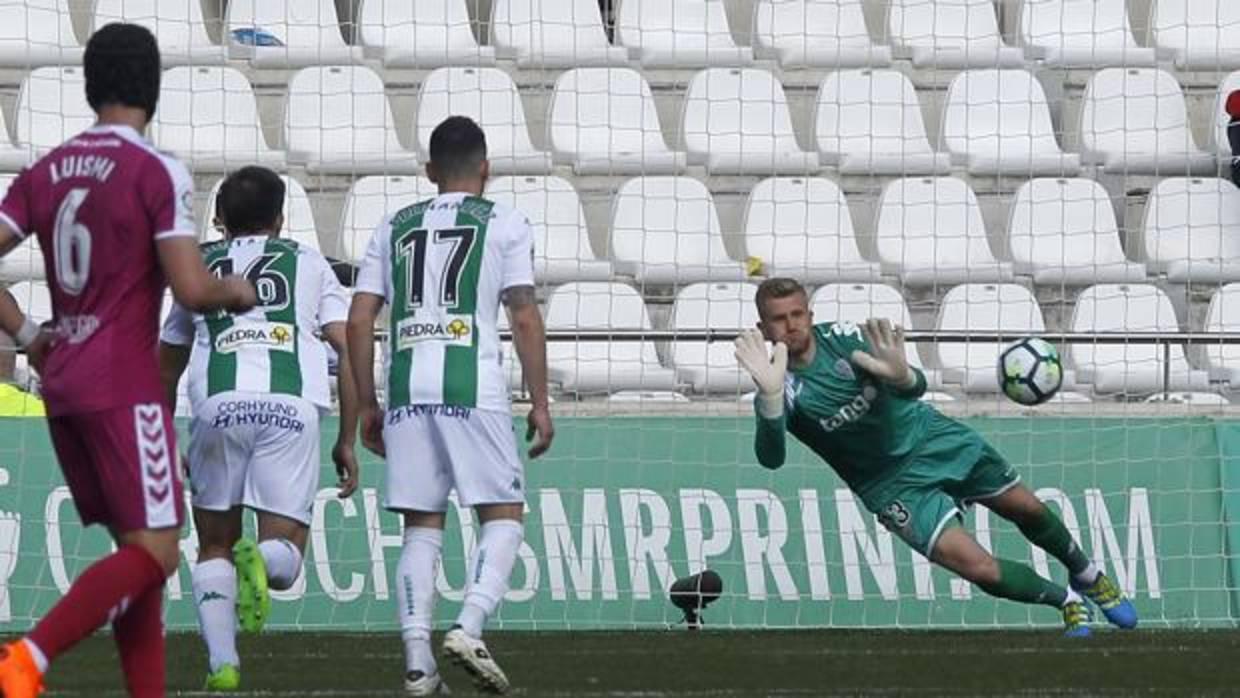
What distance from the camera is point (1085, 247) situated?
16469 millimetres

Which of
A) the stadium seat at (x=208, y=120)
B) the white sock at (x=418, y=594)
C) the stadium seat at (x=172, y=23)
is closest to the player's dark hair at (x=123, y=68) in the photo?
the white sock at (x=418, y=594)

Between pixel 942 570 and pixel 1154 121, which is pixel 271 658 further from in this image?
pixel 1154 121

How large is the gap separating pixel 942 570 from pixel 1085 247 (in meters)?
3.17

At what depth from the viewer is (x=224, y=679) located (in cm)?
934

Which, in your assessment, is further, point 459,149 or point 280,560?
point 280,560

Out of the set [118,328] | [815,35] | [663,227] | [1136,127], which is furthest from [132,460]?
[815,35]

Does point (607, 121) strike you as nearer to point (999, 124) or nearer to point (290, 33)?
point (290, 33)

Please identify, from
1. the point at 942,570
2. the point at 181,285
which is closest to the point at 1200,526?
the point at 942,570

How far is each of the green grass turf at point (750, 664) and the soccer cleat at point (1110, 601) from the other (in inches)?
4.2

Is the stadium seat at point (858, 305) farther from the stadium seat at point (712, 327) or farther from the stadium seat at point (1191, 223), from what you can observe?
the stadium seat at point (1191, 223)

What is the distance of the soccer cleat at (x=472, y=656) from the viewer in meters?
8.54

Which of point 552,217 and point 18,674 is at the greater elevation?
point 552,217

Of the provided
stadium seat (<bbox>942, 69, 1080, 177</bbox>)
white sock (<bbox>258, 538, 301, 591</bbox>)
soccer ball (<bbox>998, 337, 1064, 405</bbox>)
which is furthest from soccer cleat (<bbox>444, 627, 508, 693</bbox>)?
stadium seat (<bbox>942, 69, 1080, 177</bbox>)

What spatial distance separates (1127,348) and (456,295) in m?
7.23
